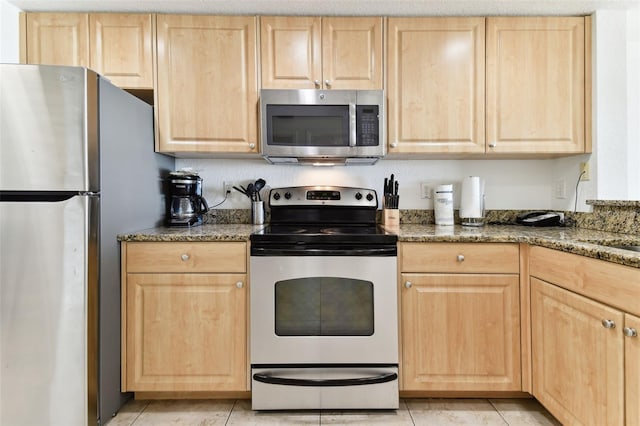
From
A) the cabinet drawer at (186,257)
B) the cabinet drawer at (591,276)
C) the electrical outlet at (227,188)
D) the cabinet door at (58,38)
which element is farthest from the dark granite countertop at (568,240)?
the cabinet door at (58,38)

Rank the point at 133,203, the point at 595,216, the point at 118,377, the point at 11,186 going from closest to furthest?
the point at 11,186 → the point at 118,377 → the point at 133,203 → the point at 595,216

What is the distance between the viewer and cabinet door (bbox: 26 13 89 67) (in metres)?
1.90

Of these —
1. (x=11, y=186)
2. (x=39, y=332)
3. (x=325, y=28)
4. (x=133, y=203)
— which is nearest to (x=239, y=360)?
(x=39, y=332)

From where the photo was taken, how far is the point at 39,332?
4.66ft

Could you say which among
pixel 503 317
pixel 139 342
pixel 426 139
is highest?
pixel 426 139

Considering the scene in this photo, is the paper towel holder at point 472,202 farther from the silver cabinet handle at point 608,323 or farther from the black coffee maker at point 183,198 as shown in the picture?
the black coffee maker at point 183,198

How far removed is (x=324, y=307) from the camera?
5.41 ft

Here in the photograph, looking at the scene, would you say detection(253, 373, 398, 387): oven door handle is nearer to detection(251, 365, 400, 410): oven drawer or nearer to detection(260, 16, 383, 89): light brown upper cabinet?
detection(251, 365, 400, 410): oven drawer

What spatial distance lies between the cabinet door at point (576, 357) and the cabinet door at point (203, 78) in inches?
68.9

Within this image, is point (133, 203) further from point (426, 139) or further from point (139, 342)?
point (426, 139)

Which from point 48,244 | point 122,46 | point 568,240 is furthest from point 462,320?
point 122,46

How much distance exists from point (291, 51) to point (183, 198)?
1055mm

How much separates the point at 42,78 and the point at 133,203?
64 centimetres

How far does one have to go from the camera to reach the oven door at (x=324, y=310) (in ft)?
5.37
